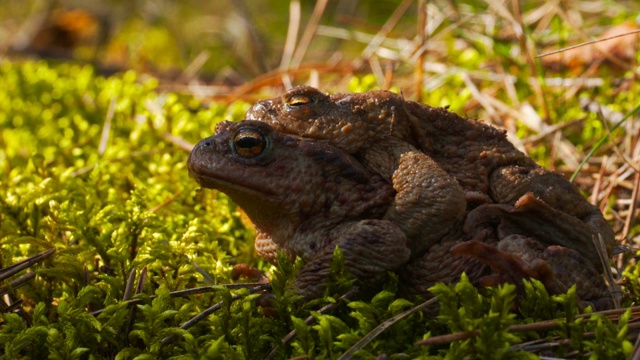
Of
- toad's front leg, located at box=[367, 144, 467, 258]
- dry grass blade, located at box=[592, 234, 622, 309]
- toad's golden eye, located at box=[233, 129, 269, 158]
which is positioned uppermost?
toad's golden eye, located at box=[233, 129, 269, 158]

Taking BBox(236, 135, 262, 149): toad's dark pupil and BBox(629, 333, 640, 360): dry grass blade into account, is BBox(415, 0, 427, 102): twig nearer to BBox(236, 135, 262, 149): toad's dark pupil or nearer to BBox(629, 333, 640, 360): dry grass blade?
BBox(236, 135, 262, 149): toad's dark pupil

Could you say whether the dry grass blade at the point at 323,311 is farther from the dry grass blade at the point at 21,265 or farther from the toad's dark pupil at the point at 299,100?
the dry grass blade at the point at 21,265

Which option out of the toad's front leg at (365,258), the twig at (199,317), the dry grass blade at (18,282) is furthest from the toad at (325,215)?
the dry grass blade at (18,282)

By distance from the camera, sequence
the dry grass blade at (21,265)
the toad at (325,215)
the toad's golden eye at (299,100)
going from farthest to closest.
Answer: the toad's golden eye at (299,100), the dry grass blade at (21,265), the toad at (325,215)

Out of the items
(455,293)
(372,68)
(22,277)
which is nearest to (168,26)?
(372,68)

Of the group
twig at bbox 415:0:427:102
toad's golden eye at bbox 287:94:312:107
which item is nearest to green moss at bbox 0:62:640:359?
toad's golden eye at bbox 287:94:312:107

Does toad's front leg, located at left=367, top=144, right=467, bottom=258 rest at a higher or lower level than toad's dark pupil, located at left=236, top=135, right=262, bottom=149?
lower
